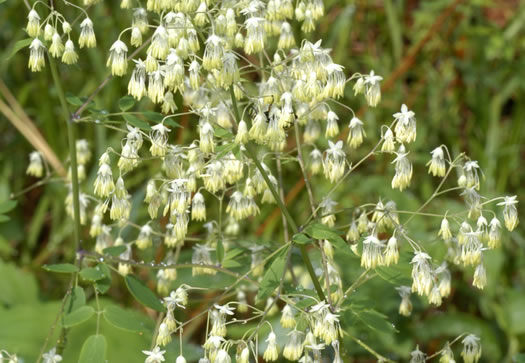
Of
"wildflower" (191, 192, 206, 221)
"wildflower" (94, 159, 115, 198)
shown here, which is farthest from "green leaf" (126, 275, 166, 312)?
"wildflower" (94, 159, 115, 198)

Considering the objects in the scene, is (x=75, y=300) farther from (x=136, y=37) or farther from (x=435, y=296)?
(x=435, y=296)

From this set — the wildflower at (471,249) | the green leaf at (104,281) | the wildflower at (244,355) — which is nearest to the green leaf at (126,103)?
the green leaf at (104,281)

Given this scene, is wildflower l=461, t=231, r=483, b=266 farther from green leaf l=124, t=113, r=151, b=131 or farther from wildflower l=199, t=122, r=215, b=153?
green leaf l=124, t=113, r=151, b=131

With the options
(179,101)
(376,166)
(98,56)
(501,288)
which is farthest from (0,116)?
(501,288)

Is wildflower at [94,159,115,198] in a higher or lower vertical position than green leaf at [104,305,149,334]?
higher

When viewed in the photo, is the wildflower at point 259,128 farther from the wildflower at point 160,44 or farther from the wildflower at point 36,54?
the wildflower at point 36,54

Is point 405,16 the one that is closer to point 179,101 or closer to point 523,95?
point 523,95

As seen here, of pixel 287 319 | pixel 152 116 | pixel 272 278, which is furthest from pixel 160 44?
pixel 287 319
